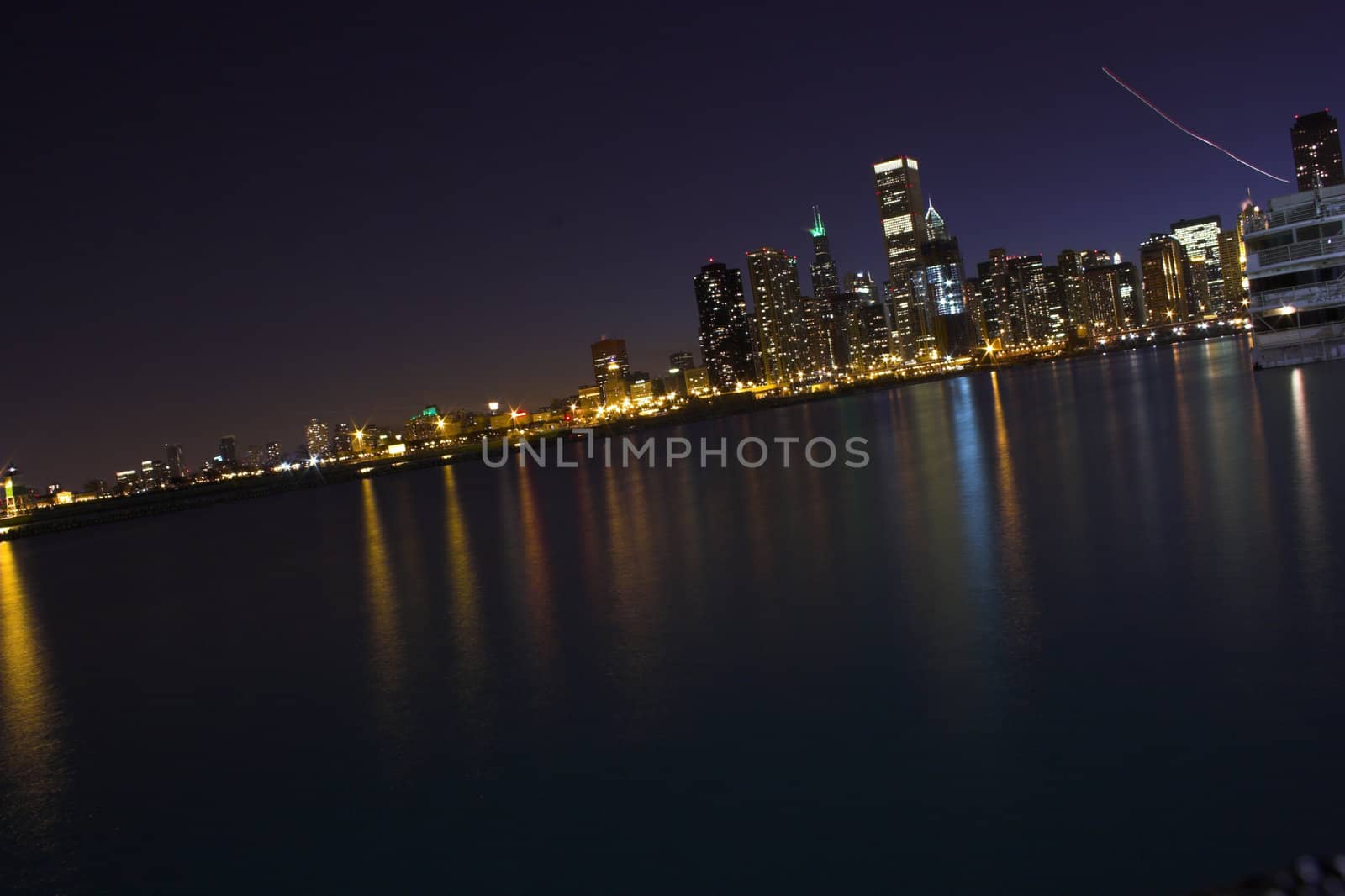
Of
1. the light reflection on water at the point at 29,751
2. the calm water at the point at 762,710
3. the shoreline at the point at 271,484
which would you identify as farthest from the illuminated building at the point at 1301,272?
the shoreline at the point at 271,484

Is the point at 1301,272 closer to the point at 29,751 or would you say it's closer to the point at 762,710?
the point at 762,710

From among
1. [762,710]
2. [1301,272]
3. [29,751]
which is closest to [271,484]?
[1301,272]

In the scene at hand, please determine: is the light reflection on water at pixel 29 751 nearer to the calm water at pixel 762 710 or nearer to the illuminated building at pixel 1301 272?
the calm water at pixel 762 710

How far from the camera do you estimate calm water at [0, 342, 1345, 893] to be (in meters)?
5.45

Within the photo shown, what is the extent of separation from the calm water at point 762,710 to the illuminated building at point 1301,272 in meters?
17.4

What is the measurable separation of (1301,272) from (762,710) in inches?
1316

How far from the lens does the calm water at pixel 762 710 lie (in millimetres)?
5453

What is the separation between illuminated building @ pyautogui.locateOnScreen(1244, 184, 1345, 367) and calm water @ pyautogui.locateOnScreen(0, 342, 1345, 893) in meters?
17.4

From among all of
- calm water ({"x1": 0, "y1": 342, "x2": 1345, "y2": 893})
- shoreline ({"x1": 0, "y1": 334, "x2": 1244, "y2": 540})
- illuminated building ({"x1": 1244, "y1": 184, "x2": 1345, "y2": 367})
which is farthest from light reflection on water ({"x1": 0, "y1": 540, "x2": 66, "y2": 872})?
shoreline ({"x1": 0, "y1": 334, "x2": 1244, "y2": 540})

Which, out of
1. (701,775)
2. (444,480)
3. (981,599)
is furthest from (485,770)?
(444,480)

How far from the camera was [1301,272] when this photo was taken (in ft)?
105

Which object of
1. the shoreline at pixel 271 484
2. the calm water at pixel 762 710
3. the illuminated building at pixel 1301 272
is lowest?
the calm water at pixel 762 710

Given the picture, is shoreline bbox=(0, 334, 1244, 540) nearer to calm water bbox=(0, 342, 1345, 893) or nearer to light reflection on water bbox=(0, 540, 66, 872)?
light reflection on water bbox=(0, 540, 66, 872)

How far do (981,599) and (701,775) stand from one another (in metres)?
4.79
